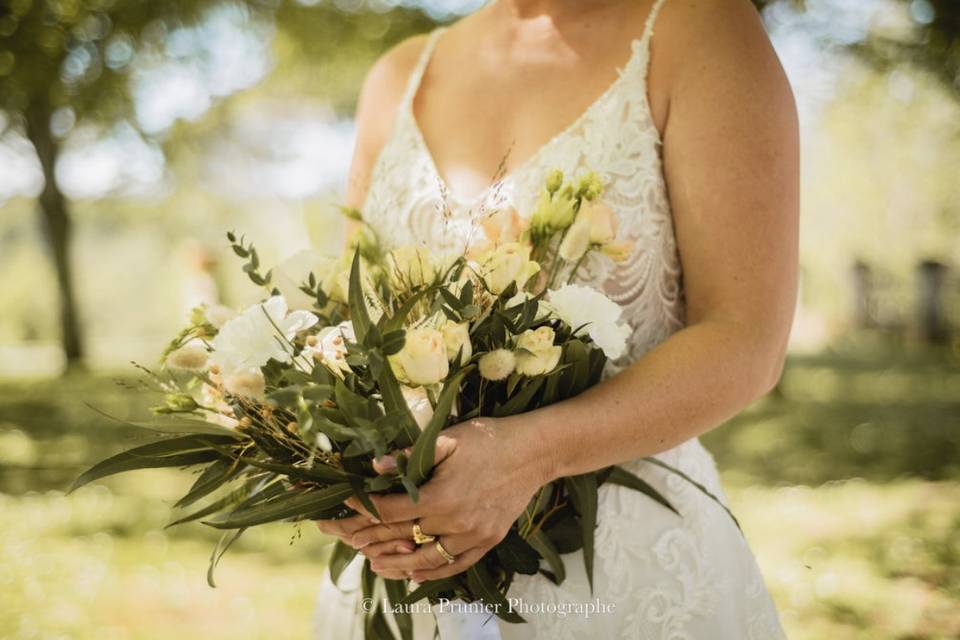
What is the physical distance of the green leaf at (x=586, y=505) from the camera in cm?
161

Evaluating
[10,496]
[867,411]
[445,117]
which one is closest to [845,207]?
[867,411]

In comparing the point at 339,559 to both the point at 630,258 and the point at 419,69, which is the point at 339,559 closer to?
the point at 630,258

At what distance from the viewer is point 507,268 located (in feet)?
4.58

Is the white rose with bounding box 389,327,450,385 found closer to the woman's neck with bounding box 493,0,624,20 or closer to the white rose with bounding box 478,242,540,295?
the white rose with bounding box 478,242,540,295

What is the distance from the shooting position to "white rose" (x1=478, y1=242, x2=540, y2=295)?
1.40 m

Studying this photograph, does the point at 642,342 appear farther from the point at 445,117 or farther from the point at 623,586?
the point at 445,117

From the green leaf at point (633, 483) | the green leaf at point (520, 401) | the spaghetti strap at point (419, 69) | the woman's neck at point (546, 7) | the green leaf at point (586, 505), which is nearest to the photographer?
the green leaf at point (520, 401)

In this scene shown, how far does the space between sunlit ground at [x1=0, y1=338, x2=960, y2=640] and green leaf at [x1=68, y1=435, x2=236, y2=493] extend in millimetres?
2508

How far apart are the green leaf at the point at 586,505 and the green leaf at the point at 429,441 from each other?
428 millimetres

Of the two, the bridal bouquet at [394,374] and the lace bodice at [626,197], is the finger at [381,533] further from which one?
the lace bodice at [626,197]

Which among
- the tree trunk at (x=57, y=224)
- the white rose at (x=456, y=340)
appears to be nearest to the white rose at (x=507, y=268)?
the white rose at (x=456, y=340)

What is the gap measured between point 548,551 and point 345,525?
44 centimetres

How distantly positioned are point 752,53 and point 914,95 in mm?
16603

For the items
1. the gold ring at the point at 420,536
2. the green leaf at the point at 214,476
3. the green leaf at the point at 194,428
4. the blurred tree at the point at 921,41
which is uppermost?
the green leaf at the point at 194,428
